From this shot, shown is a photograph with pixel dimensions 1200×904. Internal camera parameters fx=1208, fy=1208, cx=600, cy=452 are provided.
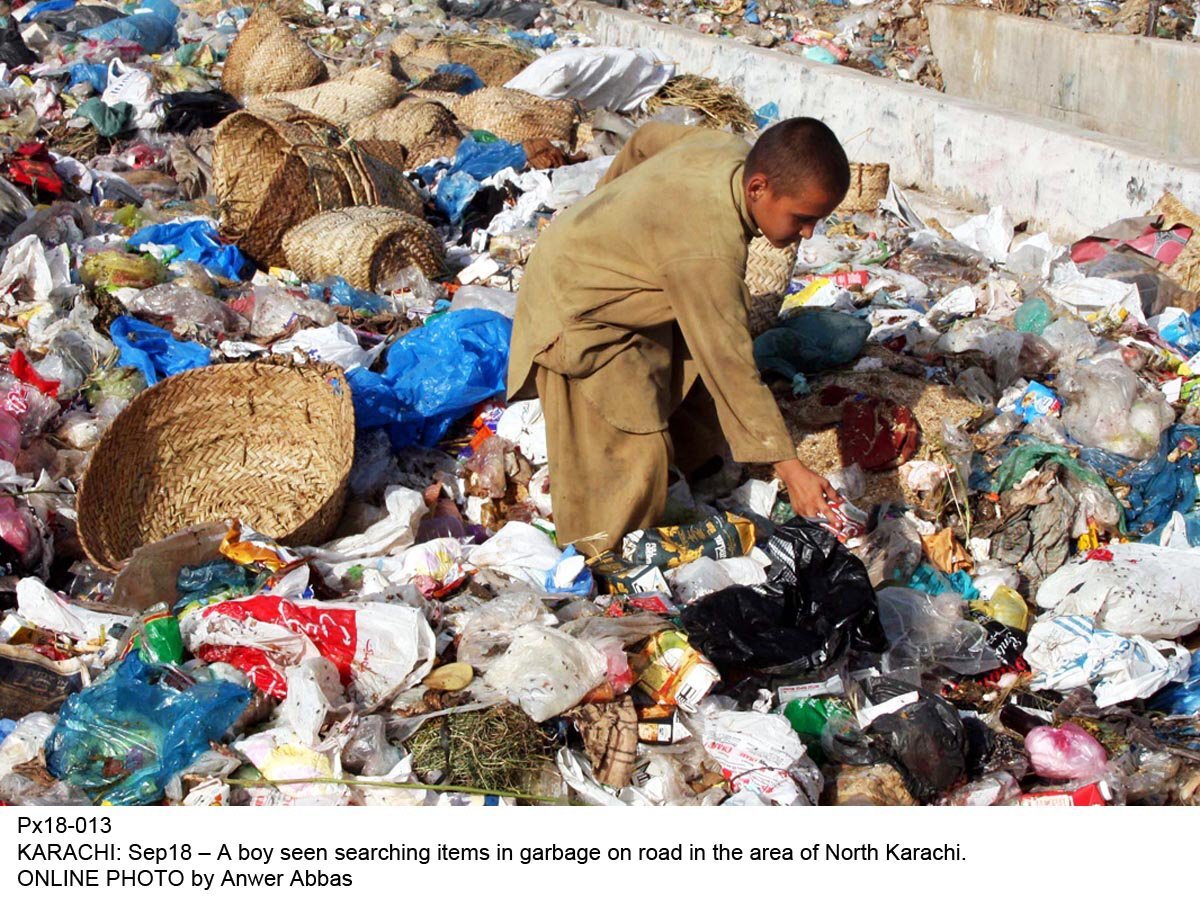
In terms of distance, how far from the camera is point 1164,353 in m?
4.72

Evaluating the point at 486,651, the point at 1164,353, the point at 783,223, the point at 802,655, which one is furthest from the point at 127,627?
the point at 1164,353

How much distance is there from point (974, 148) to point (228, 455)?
4384mm

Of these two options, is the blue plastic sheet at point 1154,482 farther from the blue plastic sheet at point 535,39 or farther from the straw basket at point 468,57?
the blue plastic sheet at point 535,39

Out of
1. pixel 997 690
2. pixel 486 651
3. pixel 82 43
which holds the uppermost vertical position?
pixel 82 43

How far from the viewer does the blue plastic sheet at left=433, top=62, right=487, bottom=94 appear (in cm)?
835

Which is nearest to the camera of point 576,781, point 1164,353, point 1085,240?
point 576,781

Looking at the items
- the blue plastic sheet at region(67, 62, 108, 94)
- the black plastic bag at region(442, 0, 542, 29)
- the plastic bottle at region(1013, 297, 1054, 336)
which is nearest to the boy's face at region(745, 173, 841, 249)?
the plastic bottle at region(1013, 297, 1054, 336)

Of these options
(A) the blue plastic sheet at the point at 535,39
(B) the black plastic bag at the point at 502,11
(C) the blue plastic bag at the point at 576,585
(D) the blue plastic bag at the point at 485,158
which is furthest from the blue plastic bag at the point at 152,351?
(B) the black plastic bag at the point at 502,11

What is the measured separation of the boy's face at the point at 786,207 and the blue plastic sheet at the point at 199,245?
3.32 meters

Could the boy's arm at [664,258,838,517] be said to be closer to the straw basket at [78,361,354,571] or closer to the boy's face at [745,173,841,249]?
the boy's face at [745,173,841,249]

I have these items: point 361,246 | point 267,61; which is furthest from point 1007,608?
point 267,61

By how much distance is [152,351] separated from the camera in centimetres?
450

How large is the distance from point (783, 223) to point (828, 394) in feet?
4.94

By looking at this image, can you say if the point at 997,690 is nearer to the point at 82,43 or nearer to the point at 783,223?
the point at 783,223
